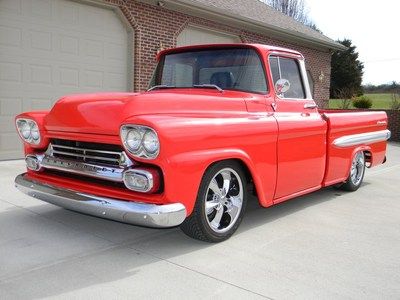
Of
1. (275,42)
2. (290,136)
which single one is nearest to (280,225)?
(290,136)

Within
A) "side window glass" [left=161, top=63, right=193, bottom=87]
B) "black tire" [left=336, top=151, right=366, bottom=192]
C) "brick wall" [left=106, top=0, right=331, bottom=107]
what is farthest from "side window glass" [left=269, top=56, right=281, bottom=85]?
"brick wall" [left=106, top=0, right=331, bottom=107]

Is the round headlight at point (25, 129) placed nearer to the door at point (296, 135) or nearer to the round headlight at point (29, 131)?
the round headlight at point (29, 131)

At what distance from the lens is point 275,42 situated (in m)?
14.2

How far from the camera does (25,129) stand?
4406 millimetres

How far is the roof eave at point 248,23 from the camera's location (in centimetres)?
1044

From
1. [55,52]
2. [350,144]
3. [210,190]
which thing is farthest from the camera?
[55,52]

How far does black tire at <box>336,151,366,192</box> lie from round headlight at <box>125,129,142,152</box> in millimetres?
3883

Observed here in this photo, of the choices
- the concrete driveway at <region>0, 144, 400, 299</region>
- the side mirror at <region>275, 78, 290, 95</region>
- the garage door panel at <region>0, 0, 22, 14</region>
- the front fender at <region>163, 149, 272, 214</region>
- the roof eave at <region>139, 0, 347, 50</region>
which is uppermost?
the roof eave at <region>139, 0, 347, 50</region>

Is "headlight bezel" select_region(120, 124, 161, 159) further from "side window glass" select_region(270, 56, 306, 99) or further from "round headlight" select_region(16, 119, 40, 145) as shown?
"side window glass" select_region(270, 56, 306, 99)

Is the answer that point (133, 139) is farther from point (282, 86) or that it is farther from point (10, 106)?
point (10, 106)

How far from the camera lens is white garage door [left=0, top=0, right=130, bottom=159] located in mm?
7965

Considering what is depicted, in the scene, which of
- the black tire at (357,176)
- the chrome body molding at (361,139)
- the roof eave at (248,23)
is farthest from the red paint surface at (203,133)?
the roof eave at (248,23)

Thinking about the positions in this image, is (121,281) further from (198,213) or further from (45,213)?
(45,213)

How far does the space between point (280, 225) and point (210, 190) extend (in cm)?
112
